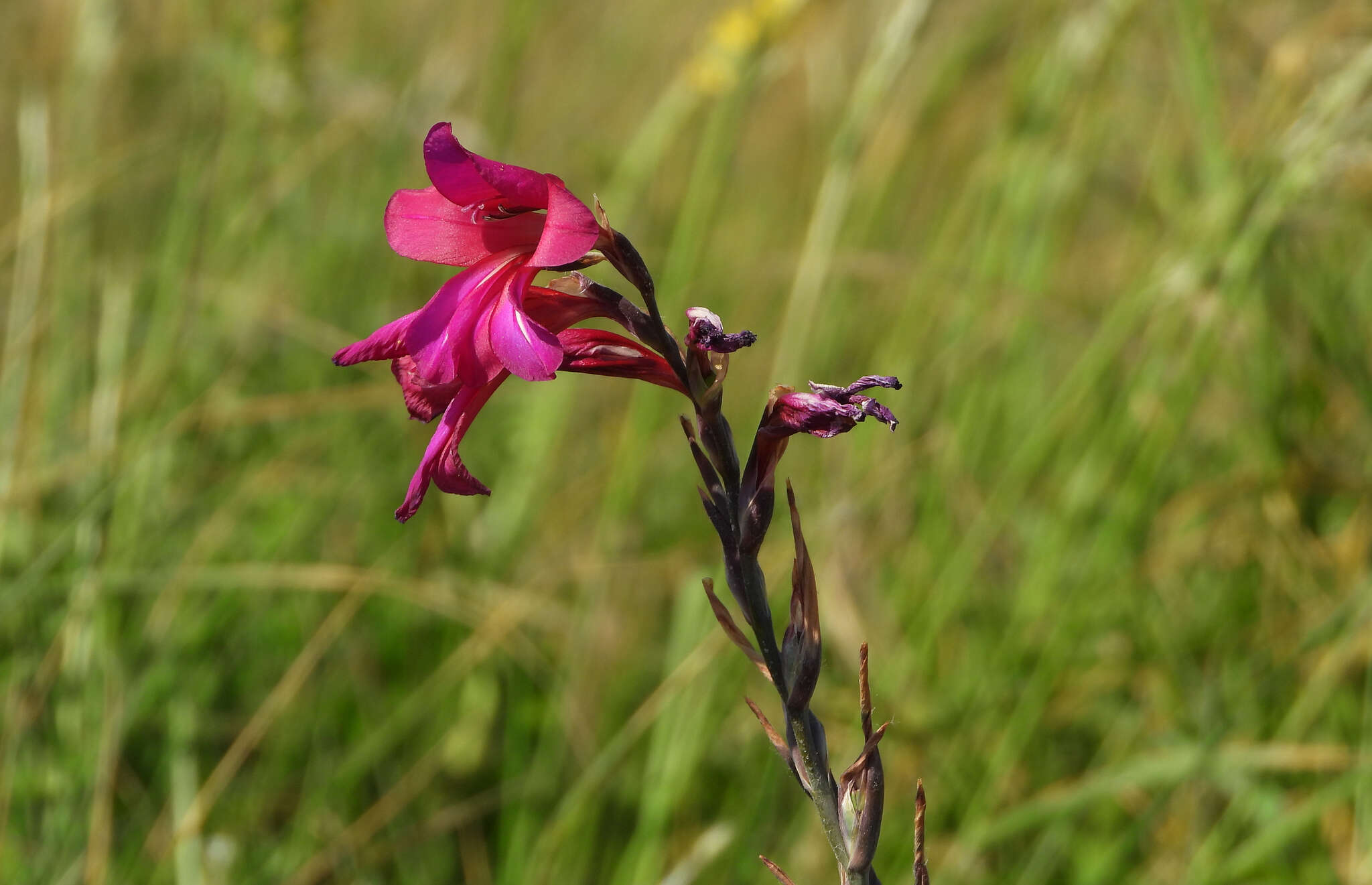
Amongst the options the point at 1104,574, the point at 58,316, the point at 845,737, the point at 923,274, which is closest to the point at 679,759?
the point at 845,737

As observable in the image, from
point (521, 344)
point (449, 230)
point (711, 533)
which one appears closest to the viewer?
point (521, 344)

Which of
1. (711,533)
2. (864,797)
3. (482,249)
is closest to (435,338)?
(482,249)

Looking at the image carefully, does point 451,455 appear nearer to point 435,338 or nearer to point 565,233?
point 435,338

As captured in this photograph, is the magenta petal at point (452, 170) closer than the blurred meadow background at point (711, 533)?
Yes

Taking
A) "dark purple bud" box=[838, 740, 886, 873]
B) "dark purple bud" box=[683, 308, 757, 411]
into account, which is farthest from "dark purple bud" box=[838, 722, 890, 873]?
"dark purple bud" box=[683, 308, 757, 411]

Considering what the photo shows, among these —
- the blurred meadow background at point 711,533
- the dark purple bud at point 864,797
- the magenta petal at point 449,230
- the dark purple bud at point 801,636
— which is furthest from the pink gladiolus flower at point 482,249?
the blurred meadow background at point 711,533

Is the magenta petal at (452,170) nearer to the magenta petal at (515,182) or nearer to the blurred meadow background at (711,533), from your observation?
the magenta petal at (515,182)

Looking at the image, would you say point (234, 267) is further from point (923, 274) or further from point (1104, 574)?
point (1104, 574)
